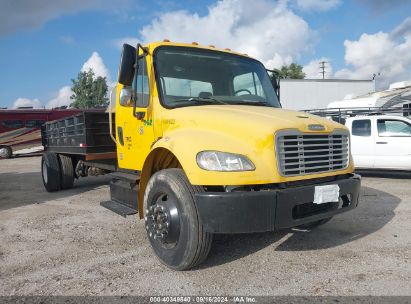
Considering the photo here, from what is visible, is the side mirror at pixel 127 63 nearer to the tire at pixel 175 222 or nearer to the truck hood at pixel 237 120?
the truck hood at pixel 237 120

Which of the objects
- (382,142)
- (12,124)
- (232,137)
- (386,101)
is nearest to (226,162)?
(232,137)

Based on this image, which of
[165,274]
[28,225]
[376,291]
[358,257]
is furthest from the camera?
[28,225]

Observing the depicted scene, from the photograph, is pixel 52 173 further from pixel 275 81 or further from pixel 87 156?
pixel 275 81

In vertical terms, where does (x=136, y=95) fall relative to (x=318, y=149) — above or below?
above

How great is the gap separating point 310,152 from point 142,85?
219cm

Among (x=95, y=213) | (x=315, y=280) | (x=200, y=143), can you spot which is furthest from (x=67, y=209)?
(x=315, y=280)

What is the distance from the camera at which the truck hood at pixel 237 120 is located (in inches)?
140

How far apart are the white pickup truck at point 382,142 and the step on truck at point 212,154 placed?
584cm

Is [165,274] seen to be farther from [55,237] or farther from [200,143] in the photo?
[55,237]

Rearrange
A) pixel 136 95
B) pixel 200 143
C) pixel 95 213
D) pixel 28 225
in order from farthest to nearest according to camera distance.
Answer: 1. pixel 95 213
2. pixel 28 225
3. pixel 136 95
4. pixel 200 143

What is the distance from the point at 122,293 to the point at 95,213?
336 centimetres

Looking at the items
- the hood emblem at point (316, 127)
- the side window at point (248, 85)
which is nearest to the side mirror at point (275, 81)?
the side window at point (248, 85)

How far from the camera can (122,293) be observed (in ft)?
11.0

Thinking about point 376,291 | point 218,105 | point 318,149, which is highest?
point 218,105
